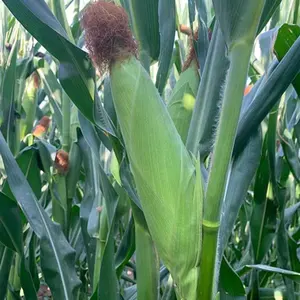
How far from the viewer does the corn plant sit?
63 centimetres

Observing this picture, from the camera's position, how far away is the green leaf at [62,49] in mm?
732

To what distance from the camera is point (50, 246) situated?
105cm

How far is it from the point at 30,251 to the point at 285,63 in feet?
2.59

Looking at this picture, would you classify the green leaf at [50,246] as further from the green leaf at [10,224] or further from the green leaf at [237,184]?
the green leaf at [237,184]

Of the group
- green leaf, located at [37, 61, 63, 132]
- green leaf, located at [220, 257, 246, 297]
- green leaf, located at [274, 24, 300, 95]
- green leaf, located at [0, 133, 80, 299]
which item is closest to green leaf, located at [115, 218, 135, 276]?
green leaf, located at [0, 133, 80, 299]

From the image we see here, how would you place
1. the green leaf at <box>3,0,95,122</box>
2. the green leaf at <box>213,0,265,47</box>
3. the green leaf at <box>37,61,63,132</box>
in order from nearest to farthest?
the green leaf at <box>213,0,265,47</box> → the green leaf at <box>3,0,95,122</box> → the green leaf at <box>37,61,63,132</box>

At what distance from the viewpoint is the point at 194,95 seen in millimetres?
878

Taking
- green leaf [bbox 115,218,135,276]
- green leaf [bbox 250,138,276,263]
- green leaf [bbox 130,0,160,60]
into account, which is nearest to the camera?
green leaf [bbox 130,0,160,60]

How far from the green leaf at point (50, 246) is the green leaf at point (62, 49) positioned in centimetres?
28

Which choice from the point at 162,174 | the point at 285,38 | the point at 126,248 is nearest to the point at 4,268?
the point at 126,248

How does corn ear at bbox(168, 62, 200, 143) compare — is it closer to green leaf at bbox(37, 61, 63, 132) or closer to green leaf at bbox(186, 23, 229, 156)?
green leaf at bbox(186, 23, 229, 156)

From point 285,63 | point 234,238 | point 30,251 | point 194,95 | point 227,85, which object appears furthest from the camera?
point 234,238

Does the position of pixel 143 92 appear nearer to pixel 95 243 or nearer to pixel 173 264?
pixel 173 264

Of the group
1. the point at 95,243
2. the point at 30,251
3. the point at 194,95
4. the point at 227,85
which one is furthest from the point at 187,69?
the point at 30,251
